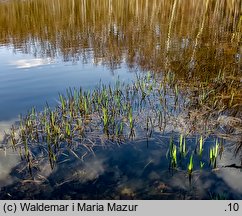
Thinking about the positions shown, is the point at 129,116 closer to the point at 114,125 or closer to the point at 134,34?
the point at 114,125

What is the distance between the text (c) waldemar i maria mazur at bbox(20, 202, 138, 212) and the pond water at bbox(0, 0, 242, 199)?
39 centimetres

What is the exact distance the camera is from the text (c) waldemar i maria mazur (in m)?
6.59

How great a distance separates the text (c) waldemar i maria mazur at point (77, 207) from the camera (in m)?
6.59

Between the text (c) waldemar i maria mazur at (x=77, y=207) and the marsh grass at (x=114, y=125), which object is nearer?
the text (c) waldemar i maria mazur at (x=77, y=207)

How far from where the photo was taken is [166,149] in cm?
899

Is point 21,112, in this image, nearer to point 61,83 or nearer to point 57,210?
point 61,83

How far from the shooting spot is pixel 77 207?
6734 mm

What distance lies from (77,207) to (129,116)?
4239 mm

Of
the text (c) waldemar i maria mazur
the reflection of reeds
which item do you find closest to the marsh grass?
the text (c) waldemar i maria mazur

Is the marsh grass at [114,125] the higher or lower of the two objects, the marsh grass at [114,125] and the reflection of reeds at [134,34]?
the lower

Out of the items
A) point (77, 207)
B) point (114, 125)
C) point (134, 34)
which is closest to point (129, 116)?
point (114, 125)

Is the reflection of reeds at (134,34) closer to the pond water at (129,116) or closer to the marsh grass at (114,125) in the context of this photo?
the pond water at (129,116)

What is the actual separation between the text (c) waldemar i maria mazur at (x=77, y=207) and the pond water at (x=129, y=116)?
1.26 ft

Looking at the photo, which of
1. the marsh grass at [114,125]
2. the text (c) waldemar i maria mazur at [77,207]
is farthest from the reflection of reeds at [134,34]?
the text (c) waldemar i maria mazur at [77,207]
